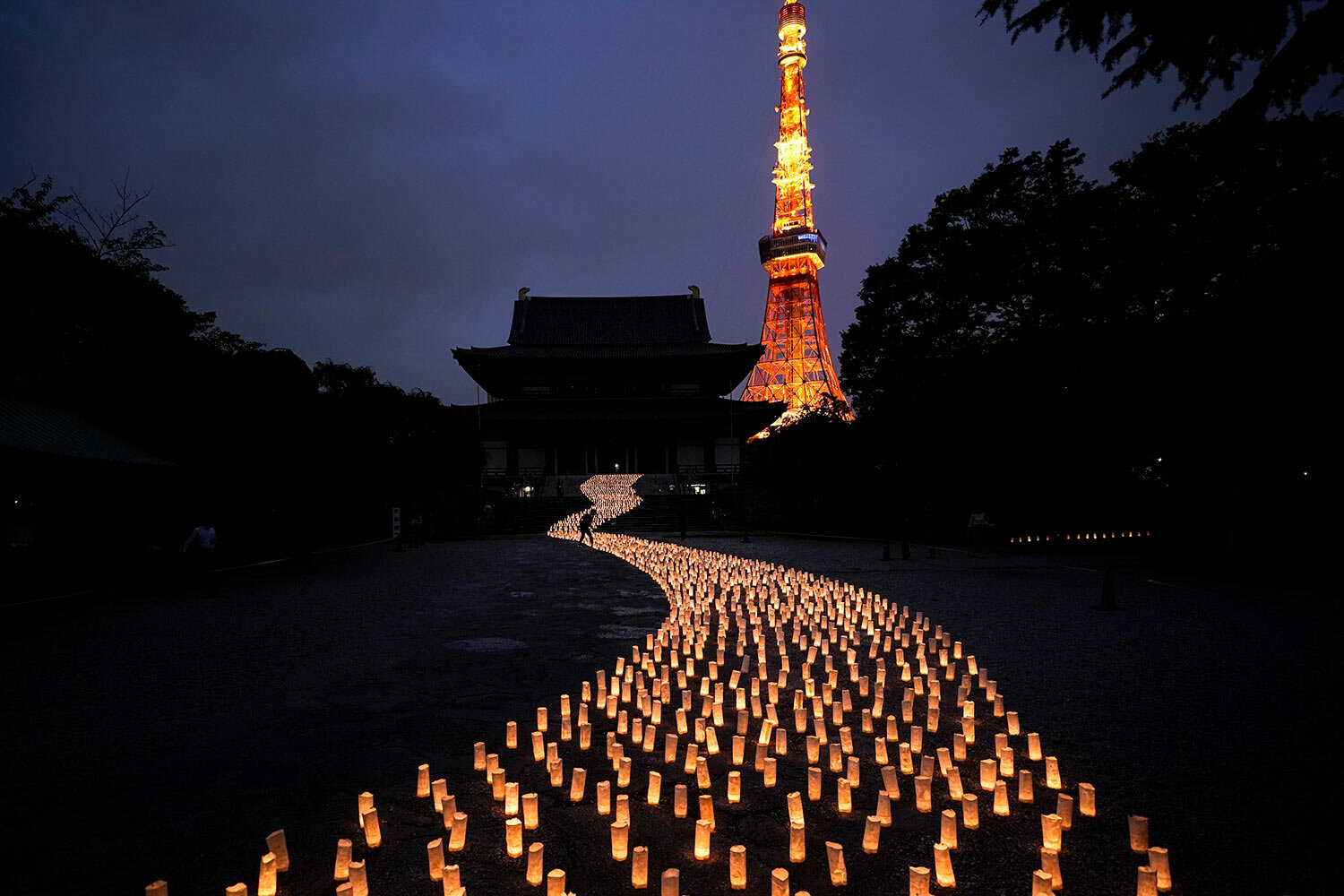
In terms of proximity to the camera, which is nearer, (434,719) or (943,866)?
(943,866)

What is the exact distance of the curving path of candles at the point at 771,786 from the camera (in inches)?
105

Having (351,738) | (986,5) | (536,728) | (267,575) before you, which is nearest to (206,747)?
(351,738)

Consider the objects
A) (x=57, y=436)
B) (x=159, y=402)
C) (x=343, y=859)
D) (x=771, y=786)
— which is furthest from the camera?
(x=159, y=402)

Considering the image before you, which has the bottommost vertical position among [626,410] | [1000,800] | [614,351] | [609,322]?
[1000,800]

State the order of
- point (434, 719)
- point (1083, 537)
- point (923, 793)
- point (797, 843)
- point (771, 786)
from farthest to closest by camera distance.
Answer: point (1083, 537) → point (434, 719) → point (771, 786) → point (923, 793) → point (797, 843)

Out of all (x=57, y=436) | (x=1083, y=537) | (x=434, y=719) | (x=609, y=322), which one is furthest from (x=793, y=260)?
(x=434, y=719)

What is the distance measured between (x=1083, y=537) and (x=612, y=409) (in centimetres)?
2719

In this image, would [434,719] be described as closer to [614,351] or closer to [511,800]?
[511,800]

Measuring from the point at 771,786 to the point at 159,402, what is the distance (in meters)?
16.6

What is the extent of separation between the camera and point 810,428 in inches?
960

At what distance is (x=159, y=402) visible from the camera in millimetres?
14938

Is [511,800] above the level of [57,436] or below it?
below

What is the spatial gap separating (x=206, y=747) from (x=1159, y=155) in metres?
17.4

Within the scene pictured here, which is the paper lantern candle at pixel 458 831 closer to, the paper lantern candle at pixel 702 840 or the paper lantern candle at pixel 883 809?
the paper lantern candle at pixel 702 840
